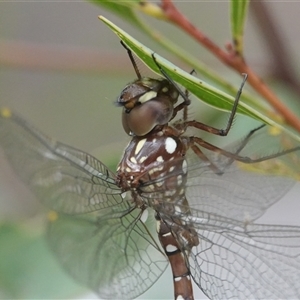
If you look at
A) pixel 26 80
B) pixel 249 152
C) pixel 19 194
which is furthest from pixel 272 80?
pixel 26 80

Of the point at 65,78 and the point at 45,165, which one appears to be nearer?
the point at 45,165

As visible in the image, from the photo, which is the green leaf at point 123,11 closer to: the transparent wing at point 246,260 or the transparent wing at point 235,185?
the transparent wing at point 235,185

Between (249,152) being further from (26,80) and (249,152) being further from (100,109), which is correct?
(26,80)

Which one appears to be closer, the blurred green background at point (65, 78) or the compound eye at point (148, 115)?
the compound eye at point (148, 115)

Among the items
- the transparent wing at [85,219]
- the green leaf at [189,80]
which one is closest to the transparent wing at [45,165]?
the transparent wing at [85,219]

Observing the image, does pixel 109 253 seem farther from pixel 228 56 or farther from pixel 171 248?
pixel 228 56

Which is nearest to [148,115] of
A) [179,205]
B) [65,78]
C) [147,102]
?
[147,102]
